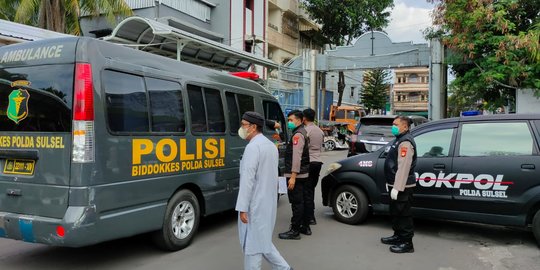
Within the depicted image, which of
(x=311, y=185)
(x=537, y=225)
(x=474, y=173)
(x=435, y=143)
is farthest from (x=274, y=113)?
(x=537, y=225)

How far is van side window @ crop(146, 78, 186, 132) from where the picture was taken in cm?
499

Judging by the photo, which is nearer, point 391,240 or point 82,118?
point 82,118

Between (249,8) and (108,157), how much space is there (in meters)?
21.7

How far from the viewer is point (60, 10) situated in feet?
46.7

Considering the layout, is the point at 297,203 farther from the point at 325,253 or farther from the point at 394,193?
A: the point at 394,193

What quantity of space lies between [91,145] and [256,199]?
1.68 m

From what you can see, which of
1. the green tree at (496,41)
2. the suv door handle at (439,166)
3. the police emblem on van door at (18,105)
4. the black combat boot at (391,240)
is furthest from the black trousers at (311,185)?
the green tree at (496,41)

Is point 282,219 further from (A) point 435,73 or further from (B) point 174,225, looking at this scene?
(A) point 435,73

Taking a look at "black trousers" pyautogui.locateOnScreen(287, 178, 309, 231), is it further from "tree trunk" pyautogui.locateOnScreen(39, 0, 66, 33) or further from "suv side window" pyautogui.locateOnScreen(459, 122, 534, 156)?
"tree trunk" pyautogui.locateOnScreen(39, 0, 66, 33)

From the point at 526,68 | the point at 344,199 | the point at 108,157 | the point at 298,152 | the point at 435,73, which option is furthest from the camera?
the point at 435,73

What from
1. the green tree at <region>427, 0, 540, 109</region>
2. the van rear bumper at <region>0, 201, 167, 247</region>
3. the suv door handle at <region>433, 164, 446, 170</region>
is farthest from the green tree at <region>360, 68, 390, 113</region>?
the van rear bumper at <region>0, 201, 167, 247</region>

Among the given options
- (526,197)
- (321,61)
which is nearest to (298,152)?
(526,197)

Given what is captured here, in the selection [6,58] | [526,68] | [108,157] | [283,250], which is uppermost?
[526,68]

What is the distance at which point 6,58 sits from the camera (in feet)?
15.4
